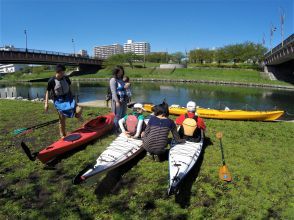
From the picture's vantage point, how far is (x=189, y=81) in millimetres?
66625

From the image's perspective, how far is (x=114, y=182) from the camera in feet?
21.4

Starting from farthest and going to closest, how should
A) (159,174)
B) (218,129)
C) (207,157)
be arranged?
1. (218,129)
2. (207,157)
3. (159,174)

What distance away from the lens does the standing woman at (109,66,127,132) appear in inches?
364

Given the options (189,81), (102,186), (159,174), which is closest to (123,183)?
(102,186)

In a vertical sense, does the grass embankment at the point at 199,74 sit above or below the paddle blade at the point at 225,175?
above

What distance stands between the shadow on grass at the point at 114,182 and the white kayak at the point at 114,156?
0.34m

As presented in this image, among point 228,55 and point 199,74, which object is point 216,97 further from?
point 228,55

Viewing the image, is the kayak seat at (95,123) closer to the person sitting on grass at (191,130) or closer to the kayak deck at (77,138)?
the kayak deck at (77,138)

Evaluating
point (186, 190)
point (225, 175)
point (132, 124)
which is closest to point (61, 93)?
point (132, 124)

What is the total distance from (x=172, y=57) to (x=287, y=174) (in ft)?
440

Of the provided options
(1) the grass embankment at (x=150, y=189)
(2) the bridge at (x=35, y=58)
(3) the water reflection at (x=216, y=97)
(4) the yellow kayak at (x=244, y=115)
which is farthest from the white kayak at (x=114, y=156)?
(2) the bridge at (x=35, y=58)

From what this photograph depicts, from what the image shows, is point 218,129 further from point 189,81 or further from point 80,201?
point 189,81

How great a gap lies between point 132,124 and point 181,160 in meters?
2.34

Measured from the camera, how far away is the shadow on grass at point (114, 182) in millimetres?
6109
